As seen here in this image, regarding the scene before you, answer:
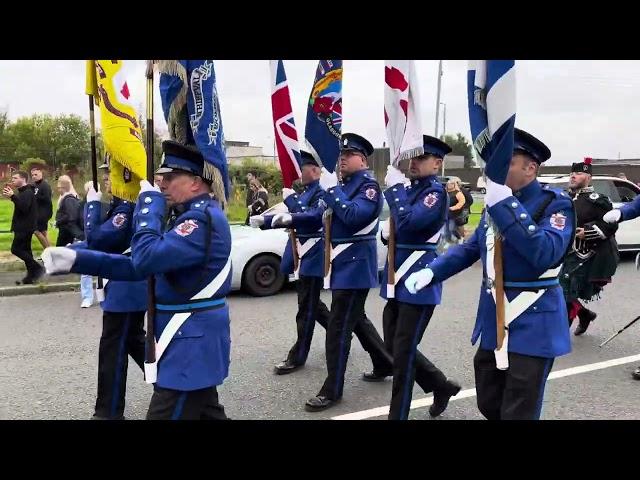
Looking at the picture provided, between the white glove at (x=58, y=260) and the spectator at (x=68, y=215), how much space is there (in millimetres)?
6364

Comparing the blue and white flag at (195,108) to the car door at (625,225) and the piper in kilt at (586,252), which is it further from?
the car door at (625,225)

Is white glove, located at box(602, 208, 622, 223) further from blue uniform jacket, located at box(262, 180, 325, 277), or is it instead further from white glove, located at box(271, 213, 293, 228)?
white glove, located at box(271, 213, 293, 228)

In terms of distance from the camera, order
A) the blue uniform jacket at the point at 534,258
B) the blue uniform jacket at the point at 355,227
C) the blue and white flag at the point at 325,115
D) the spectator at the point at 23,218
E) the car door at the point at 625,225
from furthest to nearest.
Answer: the car door at the point at 625,225, the spectator at the point at 23,218, the blue and white flag at the point at 325,115, the blue uniform jacket at the point at 355,227, the blue uniform jacket at the point at 534,258

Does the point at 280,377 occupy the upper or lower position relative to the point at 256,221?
lower

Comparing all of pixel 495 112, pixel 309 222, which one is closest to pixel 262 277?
pixel 309 222

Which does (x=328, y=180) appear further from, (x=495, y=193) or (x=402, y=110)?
(x=495, y=193)

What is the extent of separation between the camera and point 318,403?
4344 mm

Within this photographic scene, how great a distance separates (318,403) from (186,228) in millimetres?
2142

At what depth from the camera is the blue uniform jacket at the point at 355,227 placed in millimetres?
4285

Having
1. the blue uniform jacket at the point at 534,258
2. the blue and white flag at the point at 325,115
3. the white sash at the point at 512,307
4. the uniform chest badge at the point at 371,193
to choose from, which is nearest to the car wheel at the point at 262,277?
the blue and white flag at the point at 325,115

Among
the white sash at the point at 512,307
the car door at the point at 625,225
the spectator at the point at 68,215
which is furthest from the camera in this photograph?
the car door at the point at 625,225

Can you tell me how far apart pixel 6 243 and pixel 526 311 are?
12226 mm
